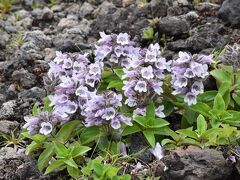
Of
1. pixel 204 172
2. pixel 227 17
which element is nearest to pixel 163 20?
pixel 227 17

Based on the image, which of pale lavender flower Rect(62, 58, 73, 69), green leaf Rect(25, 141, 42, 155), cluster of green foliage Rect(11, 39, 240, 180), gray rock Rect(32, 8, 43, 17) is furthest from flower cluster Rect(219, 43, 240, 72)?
gray rock Rect(32, 8, 43, 17)

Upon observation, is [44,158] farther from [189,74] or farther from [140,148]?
[189,74]

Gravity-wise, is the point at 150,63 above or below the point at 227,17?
above

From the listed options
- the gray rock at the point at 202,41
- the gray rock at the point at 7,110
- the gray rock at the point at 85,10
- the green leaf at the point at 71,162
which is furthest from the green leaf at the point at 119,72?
the gray rock at the point at 85,10

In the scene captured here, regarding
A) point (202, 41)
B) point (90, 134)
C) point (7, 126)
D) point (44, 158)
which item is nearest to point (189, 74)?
point (90, 134)

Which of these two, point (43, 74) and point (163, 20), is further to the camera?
point (163, 20)

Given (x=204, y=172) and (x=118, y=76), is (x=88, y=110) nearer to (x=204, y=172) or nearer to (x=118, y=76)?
(x=118, y=76)

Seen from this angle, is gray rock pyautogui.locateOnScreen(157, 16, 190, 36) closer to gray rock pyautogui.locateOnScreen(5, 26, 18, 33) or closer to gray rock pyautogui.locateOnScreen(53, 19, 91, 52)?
gray rock pyautogui.locateOnScreen(53, 19, 91, 52)

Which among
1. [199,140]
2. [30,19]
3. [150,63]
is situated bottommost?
[30,19]
